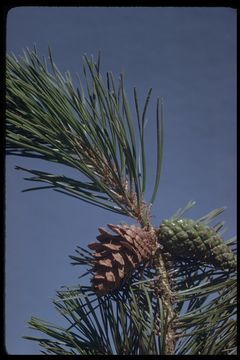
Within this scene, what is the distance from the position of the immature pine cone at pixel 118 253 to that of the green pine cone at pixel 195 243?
3 cm

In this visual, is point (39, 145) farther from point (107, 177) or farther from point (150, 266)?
point (150, 266)

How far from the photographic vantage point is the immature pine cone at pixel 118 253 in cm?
100

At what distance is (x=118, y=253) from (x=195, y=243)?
5.7 inches

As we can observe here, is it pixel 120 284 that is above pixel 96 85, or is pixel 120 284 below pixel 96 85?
below

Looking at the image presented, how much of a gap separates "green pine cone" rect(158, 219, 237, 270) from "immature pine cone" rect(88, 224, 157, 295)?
3 centimetres

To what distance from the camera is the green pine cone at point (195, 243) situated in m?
1.01

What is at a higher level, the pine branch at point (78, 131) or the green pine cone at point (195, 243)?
the pine branch at point (78, 131)

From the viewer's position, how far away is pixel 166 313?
942 millimetres

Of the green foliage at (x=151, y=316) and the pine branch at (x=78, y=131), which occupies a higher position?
the pine branch at (x=78, y=131)

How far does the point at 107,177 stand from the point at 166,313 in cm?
33

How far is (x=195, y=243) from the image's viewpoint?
40.1 inches

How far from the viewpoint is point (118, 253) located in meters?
1.02
